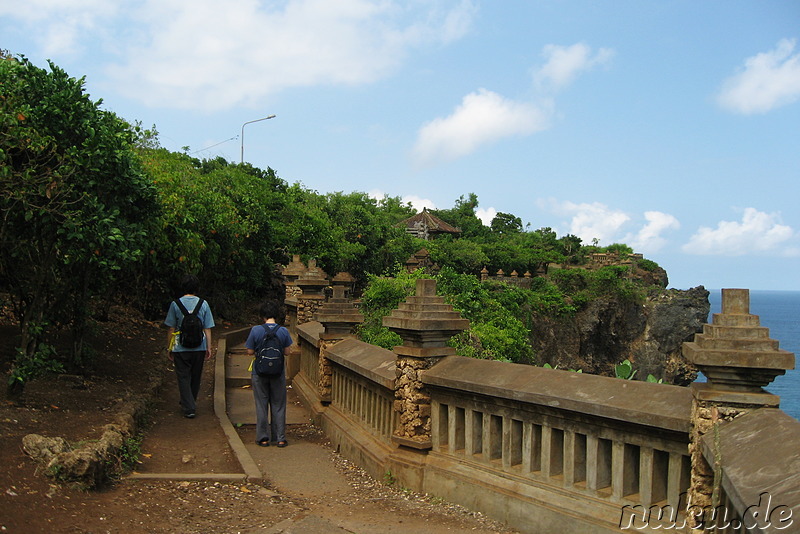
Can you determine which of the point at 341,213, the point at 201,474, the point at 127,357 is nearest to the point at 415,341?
the point at 201,474

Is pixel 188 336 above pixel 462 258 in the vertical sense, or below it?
below

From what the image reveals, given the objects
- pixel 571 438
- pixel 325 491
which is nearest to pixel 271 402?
pixel 325 491

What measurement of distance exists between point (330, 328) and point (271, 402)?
6.18 feet

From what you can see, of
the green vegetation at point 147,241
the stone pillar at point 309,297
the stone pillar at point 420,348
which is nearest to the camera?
the stone pillar at point 420,348

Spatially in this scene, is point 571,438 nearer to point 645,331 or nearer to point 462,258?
point 462,258

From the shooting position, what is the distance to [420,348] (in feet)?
21.1

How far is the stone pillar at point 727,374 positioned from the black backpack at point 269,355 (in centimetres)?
509

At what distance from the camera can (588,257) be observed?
66.1m

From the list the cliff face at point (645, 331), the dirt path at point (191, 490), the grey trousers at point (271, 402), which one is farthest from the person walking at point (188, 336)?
the cliff face at point (645, 331)

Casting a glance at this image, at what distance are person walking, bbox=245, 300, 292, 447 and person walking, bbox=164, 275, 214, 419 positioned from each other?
3.44 ft

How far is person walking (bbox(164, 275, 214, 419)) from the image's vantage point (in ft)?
29.4

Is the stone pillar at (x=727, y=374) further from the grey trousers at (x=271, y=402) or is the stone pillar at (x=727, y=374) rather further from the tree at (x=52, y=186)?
the tree at (x=52, y=186)

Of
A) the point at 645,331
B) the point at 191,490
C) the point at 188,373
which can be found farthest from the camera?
the point at 645,331

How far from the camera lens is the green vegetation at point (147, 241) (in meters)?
7.65
